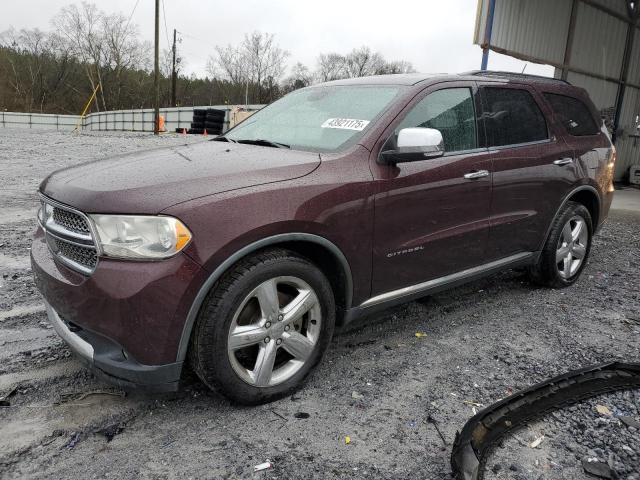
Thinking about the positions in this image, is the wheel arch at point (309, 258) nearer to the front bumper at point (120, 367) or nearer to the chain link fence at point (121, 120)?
the front bumper at point (120, 367)

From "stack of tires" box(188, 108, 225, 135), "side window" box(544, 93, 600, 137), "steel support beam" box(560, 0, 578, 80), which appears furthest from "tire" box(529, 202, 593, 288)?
"stack of tires" box(188, 108, 225, 135)

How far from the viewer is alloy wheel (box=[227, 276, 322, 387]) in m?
2.58

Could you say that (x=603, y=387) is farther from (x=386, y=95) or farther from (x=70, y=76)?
(x=70, y=76)

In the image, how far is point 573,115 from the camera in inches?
185

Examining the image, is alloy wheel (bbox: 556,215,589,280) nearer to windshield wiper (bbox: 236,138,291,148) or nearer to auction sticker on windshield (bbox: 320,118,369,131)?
auction sticker on windshield (bbox: 320,118,369,131)

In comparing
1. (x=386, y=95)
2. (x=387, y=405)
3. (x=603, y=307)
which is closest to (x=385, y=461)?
(x=387, y=405)

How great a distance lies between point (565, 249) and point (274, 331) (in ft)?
10.2

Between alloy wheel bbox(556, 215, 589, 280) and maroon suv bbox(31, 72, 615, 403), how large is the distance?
19.5 inches

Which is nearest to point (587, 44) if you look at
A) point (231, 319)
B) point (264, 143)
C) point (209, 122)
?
point (264, 143)

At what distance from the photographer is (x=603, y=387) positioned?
3.03 meters

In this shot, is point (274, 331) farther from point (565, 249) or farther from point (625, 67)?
point (625, 67)

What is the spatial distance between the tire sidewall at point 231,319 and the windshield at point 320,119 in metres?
0.80

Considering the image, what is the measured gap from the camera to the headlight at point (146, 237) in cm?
230

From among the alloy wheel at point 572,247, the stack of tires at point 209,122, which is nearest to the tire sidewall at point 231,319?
the alloy wheel at point 572,247
